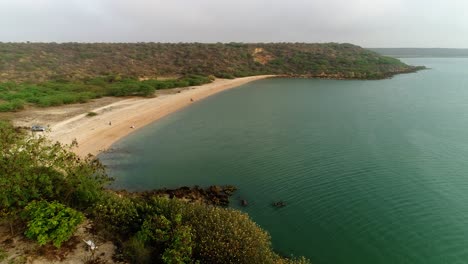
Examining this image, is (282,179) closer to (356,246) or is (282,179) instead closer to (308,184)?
(308,184)

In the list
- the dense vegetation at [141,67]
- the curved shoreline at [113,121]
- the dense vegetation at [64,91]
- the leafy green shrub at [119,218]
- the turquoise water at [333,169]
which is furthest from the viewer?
the dense vegetation at [141,67]

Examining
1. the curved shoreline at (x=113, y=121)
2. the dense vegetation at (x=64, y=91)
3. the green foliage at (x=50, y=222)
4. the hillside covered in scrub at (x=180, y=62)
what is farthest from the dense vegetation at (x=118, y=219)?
the hillside covered in scrub at (x=180, y=62)

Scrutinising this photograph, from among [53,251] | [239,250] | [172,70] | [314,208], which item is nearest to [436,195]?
[314,208]

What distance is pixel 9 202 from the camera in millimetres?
17297

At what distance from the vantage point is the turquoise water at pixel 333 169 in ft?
74.3

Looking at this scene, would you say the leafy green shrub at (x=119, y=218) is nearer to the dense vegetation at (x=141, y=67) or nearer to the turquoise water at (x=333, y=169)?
the turquoise water at (x=333, y=169)

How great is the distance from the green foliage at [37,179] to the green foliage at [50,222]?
1.02m

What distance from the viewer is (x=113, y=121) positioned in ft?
169

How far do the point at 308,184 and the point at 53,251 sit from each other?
2103cm

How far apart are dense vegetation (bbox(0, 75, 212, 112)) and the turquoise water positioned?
17677 millimetres

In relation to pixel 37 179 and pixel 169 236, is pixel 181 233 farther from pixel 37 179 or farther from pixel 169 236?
pixel 37 179

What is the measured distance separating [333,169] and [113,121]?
34.2 meters

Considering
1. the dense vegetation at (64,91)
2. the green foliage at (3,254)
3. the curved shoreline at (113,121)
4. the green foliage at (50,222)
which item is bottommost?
the curved shoreline at (113,121)

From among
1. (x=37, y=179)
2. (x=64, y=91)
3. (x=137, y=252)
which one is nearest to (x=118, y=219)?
(x=137, y=252)
